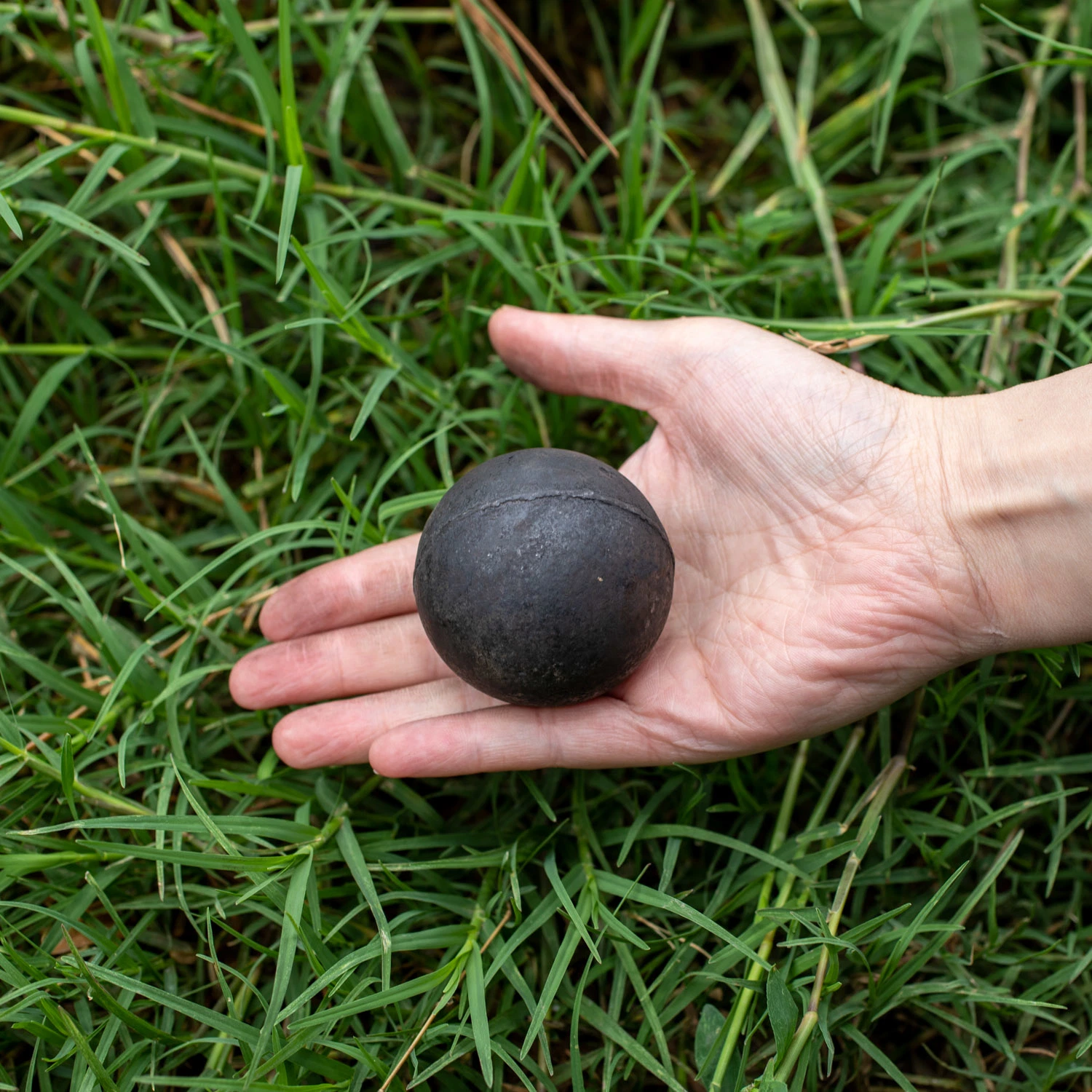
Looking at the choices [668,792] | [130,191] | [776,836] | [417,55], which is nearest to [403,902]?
[668,792]

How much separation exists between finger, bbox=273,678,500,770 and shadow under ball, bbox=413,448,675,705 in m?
0.28

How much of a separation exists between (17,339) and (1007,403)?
3.22 metres

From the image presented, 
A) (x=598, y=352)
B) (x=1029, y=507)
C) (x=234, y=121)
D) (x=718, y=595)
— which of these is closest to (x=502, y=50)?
(x=234, y=121)

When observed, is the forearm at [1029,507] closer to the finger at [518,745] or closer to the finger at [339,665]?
the finger at [518,745]

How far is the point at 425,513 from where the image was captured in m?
2.96

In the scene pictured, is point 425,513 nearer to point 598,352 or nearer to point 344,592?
point 344,592

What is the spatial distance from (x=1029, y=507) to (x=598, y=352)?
1.18 meters

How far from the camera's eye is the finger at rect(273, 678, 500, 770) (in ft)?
8.02

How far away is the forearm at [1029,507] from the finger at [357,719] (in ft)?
4.32

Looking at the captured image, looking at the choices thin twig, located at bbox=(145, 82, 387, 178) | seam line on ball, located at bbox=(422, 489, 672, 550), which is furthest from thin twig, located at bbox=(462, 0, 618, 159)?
seam line on ball, located at bbox=(422, 489, 672, 550)

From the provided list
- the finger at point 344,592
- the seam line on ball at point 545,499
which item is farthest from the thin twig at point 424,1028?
the seam line on ball at point 545,499

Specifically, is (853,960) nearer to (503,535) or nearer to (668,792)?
(668,792)

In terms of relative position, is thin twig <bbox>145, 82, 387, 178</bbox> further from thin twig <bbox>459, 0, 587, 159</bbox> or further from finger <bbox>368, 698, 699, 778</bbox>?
finger <bbox>368, 698, 699, 778</bbox>

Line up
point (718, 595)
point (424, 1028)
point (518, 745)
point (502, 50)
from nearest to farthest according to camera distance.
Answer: point (424, 1028), point (518, 745), point (718, 595), point (502, 50)
